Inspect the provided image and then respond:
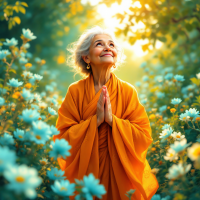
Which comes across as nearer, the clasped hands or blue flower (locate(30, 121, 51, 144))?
blue flower (locate(30, 121, 51, 144))

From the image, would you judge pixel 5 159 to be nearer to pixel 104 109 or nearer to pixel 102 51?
pixel 104 109

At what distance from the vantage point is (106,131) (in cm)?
197

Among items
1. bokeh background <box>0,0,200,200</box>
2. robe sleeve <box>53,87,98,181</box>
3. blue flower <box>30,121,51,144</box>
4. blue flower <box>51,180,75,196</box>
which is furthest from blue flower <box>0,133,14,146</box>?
robe sleeve <box>53,87,98,181</box>

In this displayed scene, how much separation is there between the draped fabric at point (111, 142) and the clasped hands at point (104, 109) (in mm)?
49

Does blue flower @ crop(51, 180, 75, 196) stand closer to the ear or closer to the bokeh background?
the bokeh background

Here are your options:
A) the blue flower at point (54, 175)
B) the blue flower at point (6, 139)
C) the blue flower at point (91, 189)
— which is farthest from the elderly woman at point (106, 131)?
the blue flower at point (91, 189)

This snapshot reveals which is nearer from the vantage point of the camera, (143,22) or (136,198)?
(136,198)

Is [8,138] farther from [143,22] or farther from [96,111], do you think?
[143,22]

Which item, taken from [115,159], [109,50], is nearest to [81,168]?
[115,159]

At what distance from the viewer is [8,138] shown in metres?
1.38

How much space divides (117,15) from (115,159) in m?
2.75

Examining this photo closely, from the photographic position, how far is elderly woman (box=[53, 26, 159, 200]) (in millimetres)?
1837

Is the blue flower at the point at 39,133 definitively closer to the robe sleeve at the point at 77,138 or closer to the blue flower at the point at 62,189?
the blue flower at the point at 62,189

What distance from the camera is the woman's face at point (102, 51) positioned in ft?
6.70
